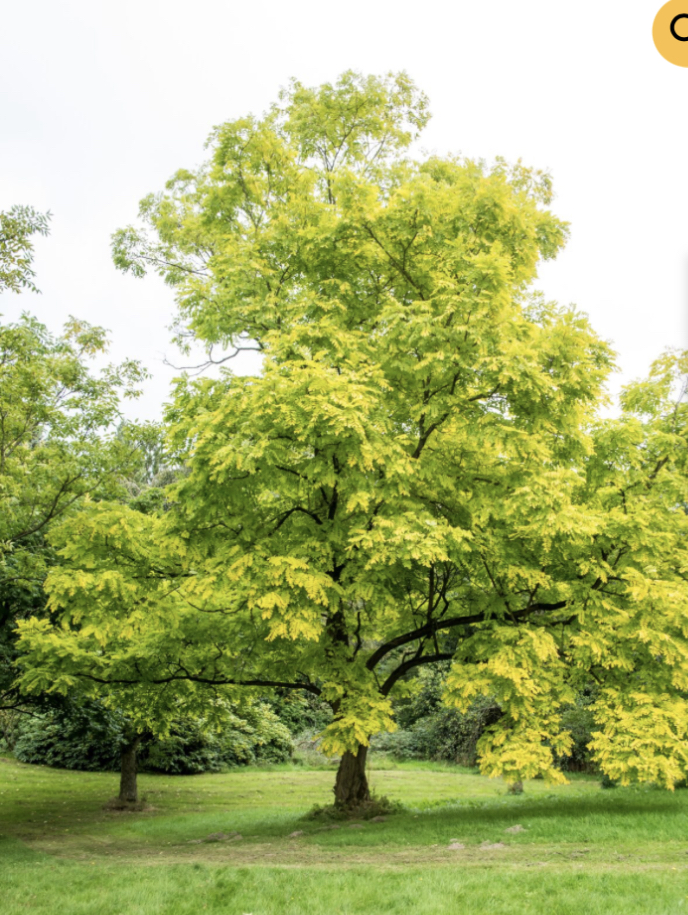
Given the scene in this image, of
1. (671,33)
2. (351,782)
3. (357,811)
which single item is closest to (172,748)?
(351,782)

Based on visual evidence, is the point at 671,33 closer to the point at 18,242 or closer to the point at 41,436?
the point at 18,242

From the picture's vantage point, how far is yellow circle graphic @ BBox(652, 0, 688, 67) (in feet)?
18.5

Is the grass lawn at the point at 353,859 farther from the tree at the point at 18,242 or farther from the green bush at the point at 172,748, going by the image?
the tree at the point at 18,242

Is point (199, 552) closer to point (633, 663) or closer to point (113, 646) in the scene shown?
point (113, 646)

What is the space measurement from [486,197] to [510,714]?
6.96m

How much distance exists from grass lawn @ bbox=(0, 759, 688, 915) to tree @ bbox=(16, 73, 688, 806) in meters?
1.14

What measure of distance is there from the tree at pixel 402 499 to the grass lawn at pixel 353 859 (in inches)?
45.0

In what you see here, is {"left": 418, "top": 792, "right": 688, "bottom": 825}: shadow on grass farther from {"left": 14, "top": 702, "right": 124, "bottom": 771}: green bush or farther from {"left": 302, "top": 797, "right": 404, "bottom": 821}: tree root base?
{"left": 14, "top": 702, "right": 124, "bottom": 771}: green bush

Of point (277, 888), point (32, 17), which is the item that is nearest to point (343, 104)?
point (32, 17)

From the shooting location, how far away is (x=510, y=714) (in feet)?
28.1

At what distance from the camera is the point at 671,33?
5.69 meters

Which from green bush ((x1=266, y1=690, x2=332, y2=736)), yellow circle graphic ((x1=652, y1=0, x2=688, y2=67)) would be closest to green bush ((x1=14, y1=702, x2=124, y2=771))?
green bush ((x1=266, y1=690, x2=332, y2=736))

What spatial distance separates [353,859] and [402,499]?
14.0ft

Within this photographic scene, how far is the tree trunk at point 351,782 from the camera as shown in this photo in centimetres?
1130
